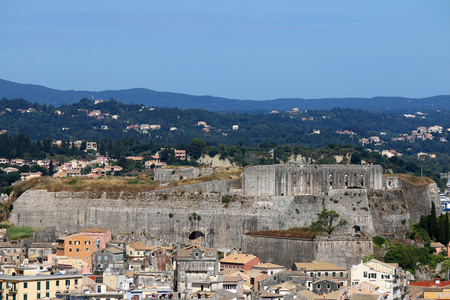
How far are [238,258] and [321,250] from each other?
545 centimetres

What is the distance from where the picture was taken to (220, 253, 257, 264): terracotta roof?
66.3 meters

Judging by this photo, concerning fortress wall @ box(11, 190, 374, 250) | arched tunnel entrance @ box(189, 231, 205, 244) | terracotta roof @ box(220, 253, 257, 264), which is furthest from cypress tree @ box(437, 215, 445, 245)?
arched tunnel entrance @ box(189, 231, 205, 244)

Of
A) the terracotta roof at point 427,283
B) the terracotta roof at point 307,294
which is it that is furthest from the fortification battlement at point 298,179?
the terracotta roof at point 307,294

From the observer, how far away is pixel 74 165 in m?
131

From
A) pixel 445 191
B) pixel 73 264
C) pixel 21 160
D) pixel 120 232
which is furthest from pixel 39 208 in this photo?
pixel 445 191

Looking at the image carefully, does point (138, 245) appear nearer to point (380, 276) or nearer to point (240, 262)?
point (240, 262)

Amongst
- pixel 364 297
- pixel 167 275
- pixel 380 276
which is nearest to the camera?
pixel 364 297

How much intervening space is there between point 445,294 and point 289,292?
10.6 metres

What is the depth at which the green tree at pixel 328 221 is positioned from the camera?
70.3 meters

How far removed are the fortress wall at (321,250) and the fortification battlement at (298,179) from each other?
604cm

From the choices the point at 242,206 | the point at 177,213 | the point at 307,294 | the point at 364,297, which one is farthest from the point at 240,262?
the point at 364,297

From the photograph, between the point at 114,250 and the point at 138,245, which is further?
the point at 138,245

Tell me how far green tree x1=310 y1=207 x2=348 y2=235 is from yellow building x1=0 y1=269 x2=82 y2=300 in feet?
71.0

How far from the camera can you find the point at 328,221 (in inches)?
2793
